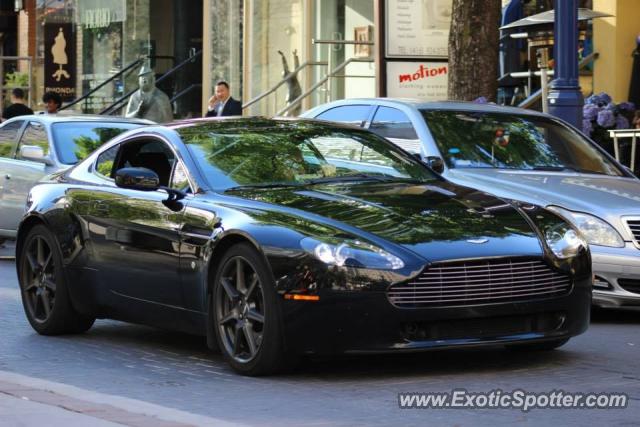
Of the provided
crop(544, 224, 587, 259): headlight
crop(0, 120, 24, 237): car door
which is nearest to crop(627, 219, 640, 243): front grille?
crop(544, 224, 587, 259): headlight

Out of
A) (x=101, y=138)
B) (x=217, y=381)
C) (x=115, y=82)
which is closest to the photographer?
(x=217, y=381)

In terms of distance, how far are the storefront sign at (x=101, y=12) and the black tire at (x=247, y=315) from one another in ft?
80.9

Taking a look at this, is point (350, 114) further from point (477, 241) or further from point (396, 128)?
point (477, 241)

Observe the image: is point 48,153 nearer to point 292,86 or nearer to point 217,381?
point 217,381

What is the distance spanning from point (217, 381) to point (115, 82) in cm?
2531

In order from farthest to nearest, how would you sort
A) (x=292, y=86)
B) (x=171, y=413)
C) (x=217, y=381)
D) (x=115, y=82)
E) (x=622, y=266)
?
(x=115, y=82), (x=292, y=86), (x=622, y=266), (x=217, y=381), (x=171, y=413)

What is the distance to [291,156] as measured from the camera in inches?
358

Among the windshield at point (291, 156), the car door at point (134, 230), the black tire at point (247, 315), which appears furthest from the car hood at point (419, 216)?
the car door at point (134, 230)

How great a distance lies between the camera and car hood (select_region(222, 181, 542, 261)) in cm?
782

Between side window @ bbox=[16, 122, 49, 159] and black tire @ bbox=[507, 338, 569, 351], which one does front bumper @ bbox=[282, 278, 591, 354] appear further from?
side window @ bbox=[16, 122, 49, 159]

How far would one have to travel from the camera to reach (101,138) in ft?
51.7

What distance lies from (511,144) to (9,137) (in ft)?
23.1

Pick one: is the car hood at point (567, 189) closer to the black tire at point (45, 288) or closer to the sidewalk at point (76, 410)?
the black tire at point (45, 288)

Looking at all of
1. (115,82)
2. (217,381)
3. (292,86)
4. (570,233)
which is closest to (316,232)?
(217,381)
